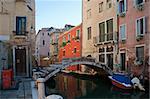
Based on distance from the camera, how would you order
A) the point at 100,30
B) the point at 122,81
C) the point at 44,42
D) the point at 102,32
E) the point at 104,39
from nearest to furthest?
the point at 122,81, the point at 104,39, the point at 102,32, the point at 100,30, the point at 44,42

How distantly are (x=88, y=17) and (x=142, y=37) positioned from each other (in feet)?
33.4

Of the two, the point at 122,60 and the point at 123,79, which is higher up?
the point at 122,60

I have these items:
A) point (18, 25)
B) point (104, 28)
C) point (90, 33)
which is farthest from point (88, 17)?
point (18, 25)

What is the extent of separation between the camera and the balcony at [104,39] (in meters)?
21.1

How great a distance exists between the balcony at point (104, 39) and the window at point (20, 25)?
22.4 ft

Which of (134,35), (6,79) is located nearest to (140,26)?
(134,35)

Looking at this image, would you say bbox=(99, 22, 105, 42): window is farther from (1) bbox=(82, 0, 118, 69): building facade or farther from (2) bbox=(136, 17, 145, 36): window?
(2) bbox=(136, 17, 145, 36): window

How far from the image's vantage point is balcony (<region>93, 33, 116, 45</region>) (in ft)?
69.1

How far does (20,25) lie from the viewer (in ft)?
56.2

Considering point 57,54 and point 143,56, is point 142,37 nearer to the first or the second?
point 143,56

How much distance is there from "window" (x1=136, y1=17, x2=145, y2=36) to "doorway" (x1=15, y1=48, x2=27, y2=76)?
7.06m

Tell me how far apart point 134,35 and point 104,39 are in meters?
4.63

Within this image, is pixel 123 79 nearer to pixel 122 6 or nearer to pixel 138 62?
pixel 138 62

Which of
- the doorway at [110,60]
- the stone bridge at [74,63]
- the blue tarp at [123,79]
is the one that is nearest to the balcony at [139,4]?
the blue tarp at [123,79]
